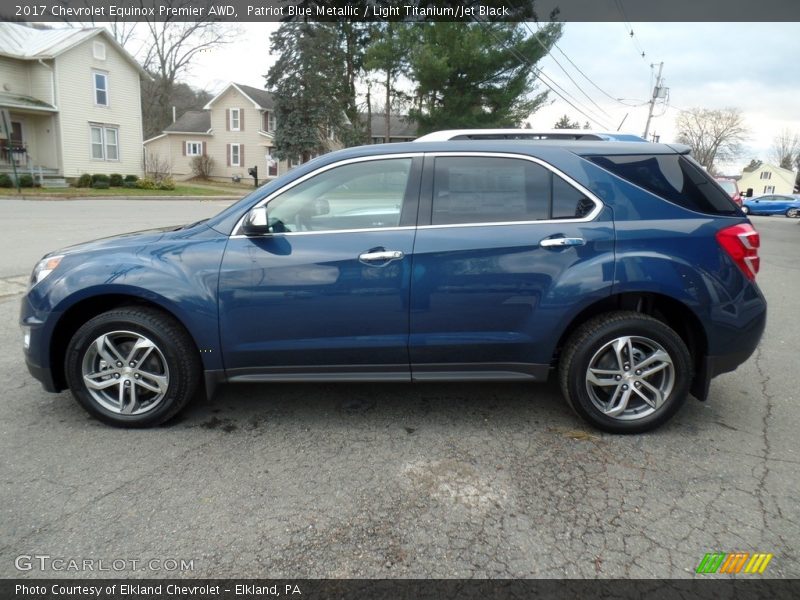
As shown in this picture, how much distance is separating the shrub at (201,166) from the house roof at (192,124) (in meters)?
2.89

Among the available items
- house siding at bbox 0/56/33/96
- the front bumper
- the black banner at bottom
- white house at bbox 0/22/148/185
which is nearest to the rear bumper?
the black banner at bottom

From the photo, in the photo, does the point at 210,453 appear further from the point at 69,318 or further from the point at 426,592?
the point at 426,592

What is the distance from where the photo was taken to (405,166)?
3631mm

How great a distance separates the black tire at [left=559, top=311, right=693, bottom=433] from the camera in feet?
11.5

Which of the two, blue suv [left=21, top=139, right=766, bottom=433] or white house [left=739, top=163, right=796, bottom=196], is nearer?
blue suv [left=21, top=139, right=766, bottom=433]

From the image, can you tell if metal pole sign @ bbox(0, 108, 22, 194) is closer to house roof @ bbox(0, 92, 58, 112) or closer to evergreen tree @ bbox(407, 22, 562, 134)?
house roof @ bbox(0, 92, 58, 112)

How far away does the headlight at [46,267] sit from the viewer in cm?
363

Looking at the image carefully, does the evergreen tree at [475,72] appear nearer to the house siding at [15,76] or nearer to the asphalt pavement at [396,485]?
the house siding at [15,76]

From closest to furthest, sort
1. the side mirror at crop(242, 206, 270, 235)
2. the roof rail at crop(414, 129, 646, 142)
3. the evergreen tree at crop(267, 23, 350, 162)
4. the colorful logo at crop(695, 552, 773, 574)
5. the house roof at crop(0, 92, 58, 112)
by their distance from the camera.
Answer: the colorful logo at crop(695, 552, 773, 574) → the side mirror at crop(242, 206, 270, 235) → the roof rail at crop(414, 129, 646, 142) → the house roof at crop(0, 92, 58, 112) → the evergreen tree at crop(267, 23, 350, 162)

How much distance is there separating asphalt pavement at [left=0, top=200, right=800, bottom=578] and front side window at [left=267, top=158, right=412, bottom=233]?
1304mm

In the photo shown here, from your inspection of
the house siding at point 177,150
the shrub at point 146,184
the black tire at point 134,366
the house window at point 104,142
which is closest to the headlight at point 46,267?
the black tire at point 134,366

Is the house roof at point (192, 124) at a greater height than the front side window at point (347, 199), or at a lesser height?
greater

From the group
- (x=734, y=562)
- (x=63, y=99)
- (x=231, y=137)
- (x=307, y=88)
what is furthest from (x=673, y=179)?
(x=231, y=137)

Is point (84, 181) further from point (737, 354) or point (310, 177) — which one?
point (737, 354)
